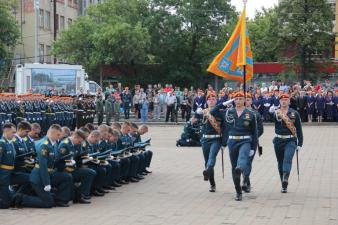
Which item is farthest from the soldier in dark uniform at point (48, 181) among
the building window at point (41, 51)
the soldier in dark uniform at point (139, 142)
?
the building window at point (41, 51)

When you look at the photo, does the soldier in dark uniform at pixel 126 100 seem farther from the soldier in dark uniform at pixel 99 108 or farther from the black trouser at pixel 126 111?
the soldier in dark uniform at pixel 99 108

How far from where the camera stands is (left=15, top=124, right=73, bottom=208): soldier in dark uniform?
11.3 m

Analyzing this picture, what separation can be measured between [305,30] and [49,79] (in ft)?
56.8

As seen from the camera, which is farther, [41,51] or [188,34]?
[41,51]

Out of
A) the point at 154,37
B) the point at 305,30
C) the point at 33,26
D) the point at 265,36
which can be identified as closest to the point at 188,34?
the point at 154,37

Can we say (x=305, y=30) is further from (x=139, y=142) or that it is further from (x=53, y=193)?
(x=53, y=193)

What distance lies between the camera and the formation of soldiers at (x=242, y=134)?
12.7 meters

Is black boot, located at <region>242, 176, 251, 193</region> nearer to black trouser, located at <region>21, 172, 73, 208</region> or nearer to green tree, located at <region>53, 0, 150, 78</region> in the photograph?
black trouser, located at <region>21, 172, 73, 208</region>

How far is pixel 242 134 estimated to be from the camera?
12.7 metres

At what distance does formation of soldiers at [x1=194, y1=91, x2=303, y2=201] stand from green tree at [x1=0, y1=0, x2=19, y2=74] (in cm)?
4036

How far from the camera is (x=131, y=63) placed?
55.6 meters

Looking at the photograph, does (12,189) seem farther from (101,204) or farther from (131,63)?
(131,63)

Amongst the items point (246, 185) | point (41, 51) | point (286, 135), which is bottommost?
point (246, 185)

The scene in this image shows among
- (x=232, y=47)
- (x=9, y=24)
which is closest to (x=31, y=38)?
(x=9, y=24)
